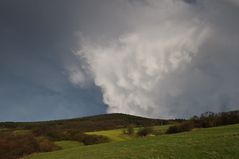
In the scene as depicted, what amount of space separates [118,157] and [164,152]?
12.5ft

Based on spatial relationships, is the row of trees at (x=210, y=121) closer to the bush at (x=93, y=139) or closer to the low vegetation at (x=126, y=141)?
the low vegetation at (x=126, y=141)

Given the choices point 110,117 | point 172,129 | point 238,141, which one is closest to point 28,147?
point 172,129

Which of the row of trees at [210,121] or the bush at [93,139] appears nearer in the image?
the row of trees at [210,121]

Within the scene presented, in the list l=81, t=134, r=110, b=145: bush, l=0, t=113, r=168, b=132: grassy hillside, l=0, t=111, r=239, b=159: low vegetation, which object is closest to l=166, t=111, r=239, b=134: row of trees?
l=0, t=111, r=239, b=159: low vegetation

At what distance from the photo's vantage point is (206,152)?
28016 mm

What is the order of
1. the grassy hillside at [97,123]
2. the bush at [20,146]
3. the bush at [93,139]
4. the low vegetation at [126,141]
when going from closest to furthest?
the low vegetation at [126,141]
the bush at [20,146]
the bush at [93,139]
the grassy hillside at [97,123]

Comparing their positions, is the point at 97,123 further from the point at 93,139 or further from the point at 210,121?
the point at 210,121

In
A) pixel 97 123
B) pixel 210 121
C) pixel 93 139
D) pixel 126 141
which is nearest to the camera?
pixel 126 141

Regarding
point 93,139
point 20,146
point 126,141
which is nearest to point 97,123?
point 93,139

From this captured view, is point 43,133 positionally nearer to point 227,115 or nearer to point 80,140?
point 80,140

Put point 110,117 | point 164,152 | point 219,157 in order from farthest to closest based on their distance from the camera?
point 110,117 < point 164,152 < point 219,157

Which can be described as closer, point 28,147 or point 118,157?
point 118,157

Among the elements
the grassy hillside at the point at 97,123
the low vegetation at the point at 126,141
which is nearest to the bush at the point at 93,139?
the low vegetation at the point at 126,141

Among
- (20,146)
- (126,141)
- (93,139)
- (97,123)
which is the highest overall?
(97,123)
